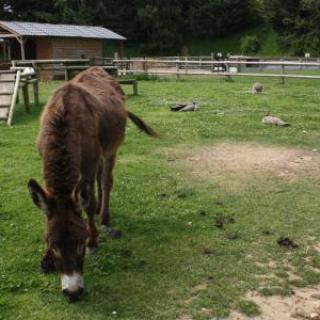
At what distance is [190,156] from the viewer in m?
8.72

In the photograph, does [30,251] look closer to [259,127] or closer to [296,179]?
[296,179]

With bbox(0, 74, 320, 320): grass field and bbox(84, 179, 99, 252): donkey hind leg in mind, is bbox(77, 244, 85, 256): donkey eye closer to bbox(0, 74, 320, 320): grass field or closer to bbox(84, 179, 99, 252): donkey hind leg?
bbox(0, 74, 320, 320): grass field

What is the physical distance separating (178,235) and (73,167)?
1808 mm

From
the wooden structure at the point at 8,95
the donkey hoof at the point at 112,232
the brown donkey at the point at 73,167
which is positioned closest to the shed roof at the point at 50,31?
the wooden structure at the point at 8,95

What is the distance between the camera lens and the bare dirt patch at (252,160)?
7684mm

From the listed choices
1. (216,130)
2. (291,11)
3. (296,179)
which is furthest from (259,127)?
(291,11)

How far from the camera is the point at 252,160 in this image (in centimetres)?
834

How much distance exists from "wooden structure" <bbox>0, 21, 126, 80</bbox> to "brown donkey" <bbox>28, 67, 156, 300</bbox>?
23.5 m

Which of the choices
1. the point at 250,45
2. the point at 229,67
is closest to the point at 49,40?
the point at 229,67

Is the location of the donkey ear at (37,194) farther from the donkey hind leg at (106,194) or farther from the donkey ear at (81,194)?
the donkey hind leg at (106,194)

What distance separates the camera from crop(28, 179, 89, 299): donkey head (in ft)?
11.8

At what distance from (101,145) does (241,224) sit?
174cm

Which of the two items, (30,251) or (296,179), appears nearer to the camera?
(30,251)

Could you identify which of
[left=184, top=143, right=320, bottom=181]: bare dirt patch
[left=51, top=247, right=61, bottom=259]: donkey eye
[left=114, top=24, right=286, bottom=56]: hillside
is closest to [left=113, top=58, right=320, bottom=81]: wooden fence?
[left=184, top=143, right=320, bottom=181]: bare dirt patch
